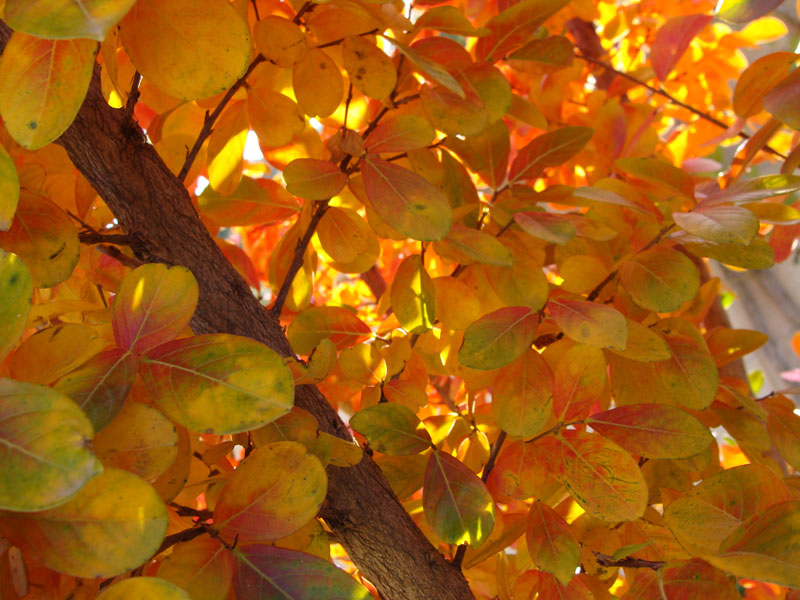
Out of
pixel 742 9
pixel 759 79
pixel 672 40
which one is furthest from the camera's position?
pixel 672 40

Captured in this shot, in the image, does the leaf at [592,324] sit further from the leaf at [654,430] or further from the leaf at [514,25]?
the leaf at [514,25]

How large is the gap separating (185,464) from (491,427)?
0.94 feet

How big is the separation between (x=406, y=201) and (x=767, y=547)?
0.26 m

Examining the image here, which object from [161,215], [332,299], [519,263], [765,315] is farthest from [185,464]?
[765,315]

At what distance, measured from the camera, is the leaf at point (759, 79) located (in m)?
0.58

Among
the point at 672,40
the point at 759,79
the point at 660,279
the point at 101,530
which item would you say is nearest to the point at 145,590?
the point at 101,530

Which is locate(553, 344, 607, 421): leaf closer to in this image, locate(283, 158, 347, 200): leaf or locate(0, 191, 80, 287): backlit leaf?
locate(283, 158, 347, 200): leaf

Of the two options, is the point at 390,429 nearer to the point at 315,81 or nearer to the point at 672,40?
the point at 315,81

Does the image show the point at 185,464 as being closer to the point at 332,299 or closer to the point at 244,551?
the point at 244,551

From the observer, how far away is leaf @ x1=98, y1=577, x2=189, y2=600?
23 cm

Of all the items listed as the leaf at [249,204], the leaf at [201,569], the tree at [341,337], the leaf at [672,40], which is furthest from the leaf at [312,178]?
the leaf at [672,40]

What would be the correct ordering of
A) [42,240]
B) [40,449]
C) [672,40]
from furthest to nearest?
[672,40], [42,240], [40,449]

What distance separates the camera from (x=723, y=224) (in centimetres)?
39

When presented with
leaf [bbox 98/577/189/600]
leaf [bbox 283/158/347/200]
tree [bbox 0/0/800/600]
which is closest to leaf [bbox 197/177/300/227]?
tree [bbox 0/0/800/600]
